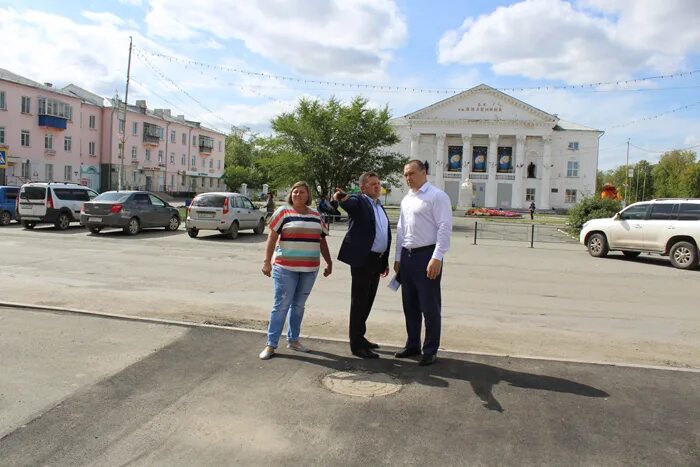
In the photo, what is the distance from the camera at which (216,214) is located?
19344mm

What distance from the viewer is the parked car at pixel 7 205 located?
75.1 ft

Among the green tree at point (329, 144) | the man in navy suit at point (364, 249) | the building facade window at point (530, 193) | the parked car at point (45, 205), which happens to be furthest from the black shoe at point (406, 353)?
the building facade window at point (530, 193)

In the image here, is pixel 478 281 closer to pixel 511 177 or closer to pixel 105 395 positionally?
pixel 105 395

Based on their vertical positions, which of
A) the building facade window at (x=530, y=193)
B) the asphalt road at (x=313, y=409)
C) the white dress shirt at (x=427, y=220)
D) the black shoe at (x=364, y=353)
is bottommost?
the asphalt road at (x=313, y=409)

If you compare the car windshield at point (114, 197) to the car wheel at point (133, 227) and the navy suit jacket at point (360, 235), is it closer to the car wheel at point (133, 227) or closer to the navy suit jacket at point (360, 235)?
the car wheel at point (133, 227)

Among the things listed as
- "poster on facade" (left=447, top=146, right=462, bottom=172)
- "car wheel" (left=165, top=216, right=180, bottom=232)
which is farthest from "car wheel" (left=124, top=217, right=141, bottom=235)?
"poster on facade" (left=447, top=146, right=462, bottom=172)

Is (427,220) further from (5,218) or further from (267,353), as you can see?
(5,218)

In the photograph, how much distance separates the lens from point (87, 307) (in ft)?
24.1

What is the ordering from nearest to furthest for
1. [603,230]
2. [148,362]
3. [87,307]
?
[148,362] → [87,307] → [603,230]

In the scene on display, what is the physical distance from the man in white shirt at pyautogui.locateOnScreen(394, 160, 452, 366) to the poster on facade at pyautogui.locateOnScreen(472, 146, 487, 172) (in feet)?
245

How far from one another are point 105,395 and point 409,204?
3045 mm

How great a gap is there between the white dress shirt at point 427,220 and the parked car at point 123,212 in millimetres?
16033

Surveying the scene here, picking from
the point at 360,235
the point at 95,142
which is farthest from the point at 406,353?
the point at 95,142

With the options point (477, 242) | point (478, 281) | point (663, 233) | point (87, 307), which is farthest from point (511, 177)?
point (87, 307)
